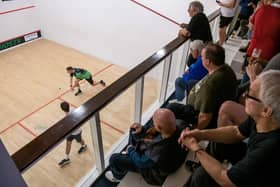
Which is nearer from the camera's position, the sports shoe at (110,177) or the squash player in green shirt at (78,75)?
the sports shoe at (110,177)

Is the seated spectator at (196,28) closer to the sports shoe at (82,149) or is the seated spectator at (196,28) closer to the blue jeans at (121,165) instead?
the blue jeans at (121,165)

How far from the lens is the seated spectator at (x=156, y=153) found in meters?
1.46

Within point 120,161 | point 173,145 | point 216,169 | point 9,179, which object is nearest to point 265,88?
point 216,169

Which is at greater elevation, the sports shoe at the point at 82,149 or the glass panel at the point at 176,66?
the glass panel at the point at 176,66

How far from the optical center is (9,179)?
26.7 inches

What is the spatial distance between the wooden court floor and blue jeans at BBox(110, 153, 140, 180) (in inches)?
13.8

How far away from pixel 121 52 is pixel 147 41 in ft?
3.26

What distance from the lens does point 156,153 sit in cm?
149

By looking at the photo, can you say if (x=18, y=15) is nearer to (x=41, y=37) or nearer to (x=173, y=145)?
(x=41, y=37)

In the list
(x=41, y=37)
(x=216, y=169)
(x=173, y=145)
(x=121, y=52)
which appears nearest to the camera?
(x=216, y=169)

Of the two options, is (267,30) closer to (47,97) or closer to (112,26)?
(47,97)

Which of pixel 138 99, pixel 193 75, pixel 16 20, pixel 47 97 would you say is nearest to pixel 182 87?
pixel 193 75

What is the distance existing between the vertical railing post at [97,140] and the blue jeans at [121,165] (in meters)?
0.13

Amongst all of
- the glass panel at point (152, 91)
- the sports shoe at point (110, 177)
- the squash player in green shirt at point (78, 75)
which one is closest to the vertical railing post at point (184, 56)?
the glass panel at point (152, 91)
